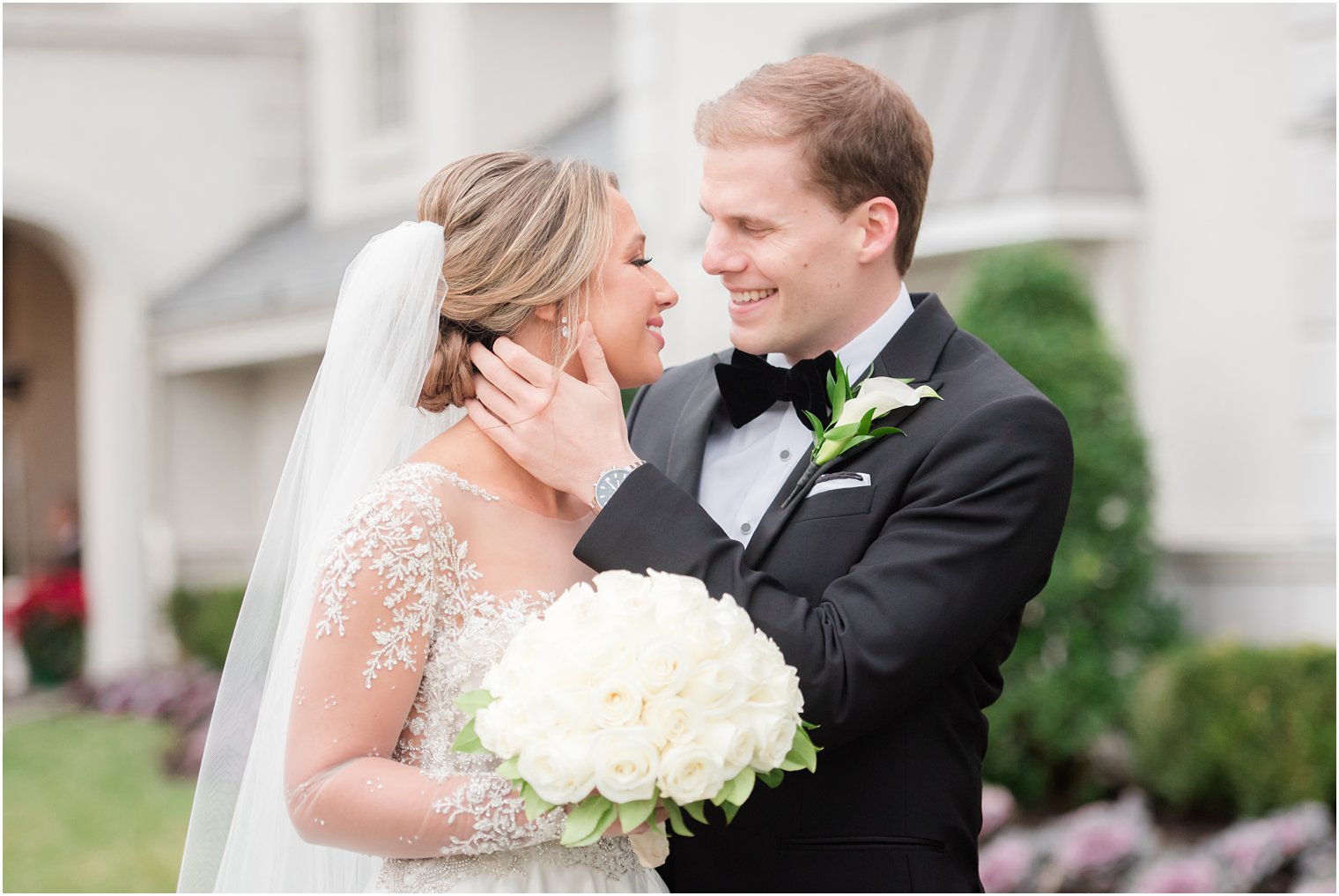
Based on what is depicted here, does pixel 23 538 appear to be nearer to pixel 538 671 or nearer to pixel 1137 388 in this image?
pixel 1137 388

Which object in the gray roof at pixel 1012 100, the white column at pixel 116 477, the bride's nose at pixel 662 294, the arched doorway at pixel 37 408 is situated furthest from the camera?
the arched doorway at pixel 37 408

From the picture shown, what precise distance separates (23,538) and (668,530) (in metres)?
23.1

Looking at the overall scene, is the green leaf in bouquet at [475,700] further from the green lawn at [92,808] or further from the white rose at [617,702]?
the green lawn at [92,808]

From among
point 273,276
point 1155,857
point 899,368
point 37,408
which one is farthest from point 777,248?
point 37,408

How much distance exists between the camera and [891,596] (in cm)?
270

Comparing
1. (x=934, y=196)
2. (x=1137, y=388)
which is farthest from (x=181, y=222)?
(x=1137, y=388)

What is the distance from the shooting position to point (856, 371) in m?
3.25

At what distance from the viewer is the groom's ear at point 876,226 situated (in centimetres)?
314

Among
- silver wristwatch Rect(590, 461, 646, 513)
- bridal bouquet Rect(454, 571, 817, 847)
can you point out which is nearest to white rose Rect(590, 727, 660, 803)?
bridal bouquet Rect(454, 571, 817, 847)

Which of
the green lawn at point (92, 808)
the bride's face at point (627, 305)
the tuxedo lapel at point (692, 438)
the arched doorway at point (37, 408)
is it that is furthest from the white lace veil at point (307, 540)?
the arched doorway at point (37, 408)

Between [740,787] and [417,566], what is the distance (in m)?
0.71

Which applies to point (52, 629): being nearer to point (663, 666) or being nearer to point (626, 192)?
point (626, 192)

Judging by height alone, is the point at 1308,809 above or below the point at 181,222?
above

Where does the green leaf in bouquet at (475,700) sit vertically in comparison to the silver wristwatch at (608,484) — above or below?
below
